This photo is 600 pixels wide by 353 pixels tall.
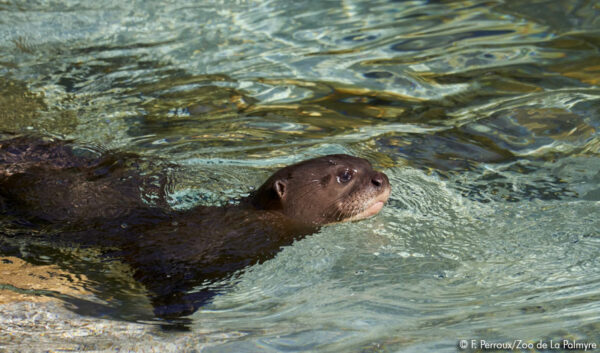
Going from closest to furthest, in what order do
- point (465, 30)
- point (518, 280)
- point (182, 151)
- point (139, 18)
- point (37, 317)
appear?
point (37, 317) < point (518, 280) < point (182, 151) < point (465, 30) < point (139, 18)

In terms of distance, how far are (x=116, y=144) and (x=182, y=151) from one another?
0.57m

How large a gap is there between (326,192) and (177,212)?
38.3 inches

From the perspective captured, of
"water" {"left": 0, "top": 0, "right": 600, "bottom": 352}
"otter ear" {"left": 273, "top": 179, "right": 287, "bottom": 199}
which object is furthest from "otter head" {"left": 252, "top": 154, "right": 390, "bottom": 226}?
"water" {"left": 0, "top": 0, "right": 600, "bottom": 352}

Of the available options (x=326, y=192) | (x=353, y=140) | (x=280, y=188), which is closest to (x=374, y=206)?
(x=326, y=192)

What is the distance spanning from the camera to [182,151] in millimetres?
5586

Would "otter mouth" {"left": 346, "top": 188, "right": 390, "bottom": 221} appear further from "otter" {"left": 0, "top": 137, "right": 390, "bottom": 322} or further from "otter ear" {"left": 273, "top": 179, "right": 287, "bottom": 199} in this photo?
"otter ear" {"left": 273, "top": 179, "right": 287, "bottom": 199}

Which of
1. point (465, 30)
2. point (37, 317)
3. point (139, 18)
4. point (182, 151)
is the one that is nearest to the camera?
point (37, 317)

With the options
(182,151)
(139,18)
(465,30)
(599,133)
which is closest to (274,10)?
(139,18)

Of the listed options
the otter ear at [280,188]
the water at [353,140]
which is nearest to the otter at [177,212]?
the otter ear at [280,188]

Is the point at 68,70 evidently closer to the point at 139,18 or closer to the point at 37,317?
the point at 139,18

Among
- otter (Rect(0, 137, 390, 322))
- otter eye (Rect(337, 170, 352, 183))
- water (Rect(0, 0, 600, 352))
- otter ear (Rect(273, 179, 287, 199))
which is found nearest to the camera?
water (Rect(0, 0, 600, 352))

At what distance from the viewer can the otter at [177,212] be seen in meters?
4.13

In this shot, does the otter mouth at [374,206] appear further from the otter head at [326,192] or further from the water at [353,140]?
the water at [353,140]

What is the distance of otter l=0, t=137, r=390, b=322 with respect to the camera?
4.13 m
